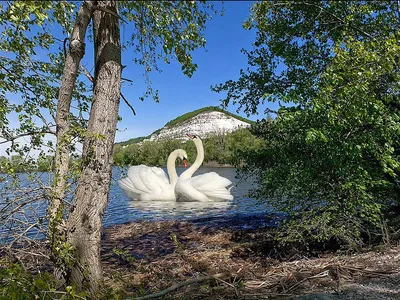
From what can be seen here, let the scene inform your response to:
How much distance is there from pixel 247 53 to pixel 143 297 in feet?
22.4

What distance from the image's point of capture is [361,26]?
7156mm


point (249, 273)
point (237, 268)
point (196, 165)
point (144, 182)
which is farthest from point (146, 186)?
point (249, 273)

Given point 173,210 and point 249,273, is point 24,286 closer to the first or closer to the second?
point 249,273

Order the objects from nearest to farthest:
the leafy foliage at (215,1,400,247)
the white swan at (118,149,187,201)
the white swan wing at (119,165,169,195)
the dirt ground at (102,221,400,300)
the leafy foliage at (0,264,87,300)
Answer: the leafy foliage at (0,264,87,300)
the dirt ground at (102,221,400,300)
the leafy foliage at (215,1,400,247)
the white swan at (118,149,187,201)
the white swan wing at (119,165,169,195)

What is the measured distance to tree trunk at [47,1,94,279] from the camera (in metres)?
3.57

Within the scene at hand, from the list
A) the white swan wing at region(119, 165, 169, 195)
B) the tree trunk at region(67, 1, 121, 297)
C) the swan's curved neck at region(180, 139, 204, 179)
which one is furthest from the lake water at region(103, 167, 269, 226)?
the tree trunk at region(67, 1, 121, 297)

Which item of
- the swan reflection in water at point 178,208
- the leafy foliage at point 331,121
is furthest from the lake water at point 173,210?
the leafy foliage at point 331,121

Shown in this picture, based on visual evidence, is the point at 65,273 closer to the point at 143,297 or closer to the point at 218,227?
the point at 143,297

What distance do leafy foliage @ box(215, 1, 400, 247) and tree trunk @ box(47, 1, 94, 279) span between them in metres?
3.05

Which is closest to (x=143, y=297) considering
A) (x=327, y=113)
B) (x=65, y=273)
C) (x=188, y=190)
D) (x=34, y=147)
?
(x=65, y=273)

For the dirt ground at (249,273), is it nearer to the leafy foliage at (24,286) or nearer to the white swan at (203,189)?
the leafy foliage at (24,286)

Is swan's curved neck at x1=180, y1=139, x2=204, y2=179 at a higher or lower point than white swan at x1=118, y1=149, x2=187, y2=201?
higher

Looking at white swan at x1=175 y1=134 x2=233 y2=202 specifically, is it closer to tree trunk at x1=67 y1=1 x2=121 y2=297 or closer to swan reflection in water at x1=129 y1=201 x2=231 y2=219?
swan reflection in water at x1=129 y1=201 x2=231 y2=219

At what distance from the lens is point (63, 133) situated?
12.7 feet
